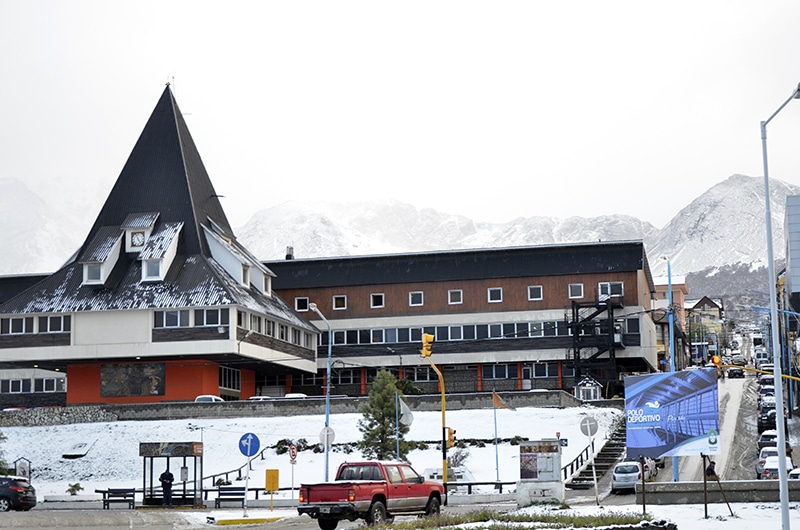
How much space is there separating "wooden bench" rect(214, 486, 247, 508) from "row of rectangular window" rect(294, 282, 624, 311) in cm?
3547

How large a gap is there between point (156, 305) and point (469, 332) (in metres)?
25.5

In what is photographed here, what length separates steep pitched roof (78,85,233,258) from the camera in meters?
80.6

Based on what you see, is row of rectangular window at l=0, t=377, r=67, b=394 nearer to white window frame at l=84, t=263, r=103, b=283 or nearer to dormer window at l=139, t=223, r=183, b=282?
white window frame at l=84, t=263, r=103, b=283

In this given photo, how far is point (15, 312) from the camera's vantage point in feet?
250

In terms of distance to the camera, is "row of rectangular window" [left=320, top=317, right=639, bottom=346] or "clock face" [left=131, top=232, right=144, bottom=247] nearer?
"clock face" [left=131, top=232, right=144, bottom=247]

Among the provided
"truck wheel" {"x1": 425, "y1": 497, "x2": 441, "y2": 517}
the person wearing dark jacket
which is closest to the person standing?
"truck wheel" {"x1": 425, "y1": 497, "x2": 441, "y2": 517}

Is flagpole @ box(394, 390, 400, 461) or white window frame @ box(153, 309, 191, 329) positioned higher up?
white window frame @ box(153, 309, 191, 329)

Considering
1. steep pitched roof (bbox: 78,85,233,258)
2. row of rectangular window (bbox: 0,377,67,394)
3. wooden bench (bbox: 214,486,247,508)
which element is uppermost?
steep pitched roof (bbox: 78,85,233,258)

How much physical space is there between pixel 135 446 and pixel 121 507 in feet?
59.4

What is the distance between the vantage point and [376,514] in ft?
100

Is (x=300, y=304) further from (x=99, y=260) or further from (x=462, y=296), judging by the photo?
(x=99, y=260)

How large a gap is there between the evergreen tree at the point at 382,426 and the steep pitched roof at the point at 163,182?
92.5ft

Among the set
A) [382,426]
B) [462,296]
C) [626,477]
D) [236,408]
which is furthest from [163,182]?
[626,477]

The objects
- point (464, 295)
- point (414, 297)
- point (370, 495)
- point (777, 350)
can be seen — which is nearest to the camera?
point (777, 350)
